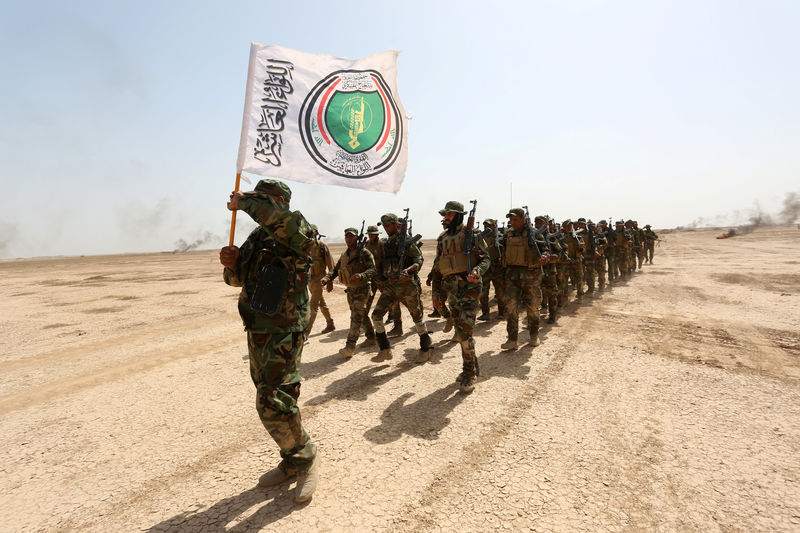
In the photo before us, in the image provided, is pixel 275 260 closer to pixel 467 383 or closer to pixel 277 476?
pixel 277 476

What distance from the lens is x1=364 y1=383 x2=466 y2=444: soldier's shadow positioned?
3740 mm

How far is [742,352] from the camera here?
5797mm

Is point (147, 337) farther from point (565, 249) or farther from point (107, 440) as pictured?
point (565, 249)

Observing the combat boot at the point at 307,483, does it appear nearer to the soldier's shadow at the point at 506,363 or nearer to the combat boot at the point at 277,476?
the combat boot at the point at 277,476

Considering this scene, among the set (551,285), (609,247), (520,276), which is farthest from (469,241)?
(609,247)

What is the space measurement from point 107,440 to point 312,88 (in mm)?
4605

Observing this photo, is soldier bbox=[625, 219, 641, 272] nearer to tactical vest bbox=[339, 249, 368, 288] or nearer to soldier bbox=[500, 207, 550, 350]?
soldier bbox=[500, 207, 550, 350]

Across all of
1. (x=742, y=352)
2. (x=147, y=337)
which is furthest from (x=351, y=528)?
(x=147, y=337)

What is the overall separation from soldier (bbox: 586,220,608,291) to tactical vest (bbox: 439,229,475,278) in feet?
26.2

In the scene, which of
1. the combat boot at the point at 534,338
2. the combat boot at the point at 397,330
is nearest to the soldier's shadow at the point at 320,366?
the combat boot at the point at 397,330

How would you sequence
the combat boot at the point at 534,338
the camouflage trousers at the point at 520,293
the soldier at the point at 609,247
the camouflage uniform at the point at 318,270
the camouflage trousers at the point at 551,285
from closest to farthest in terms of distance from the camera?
the camouflage trousers at the point at 520,293 < the combat boot at the point at 534,338 < the camouflage uniform at the point at 318,270 < the camouflage trousers at the point at 551,285 < the soldier at the point at 609,247

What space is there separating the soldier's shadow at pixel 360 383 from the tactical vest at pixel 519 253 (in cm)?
266

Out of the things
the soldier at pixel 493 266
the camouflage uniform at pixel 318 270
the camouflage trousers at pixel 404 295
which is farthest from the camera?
the soldier at pixel 493 266

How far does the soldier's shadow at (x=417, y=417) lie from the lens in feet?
12.3
